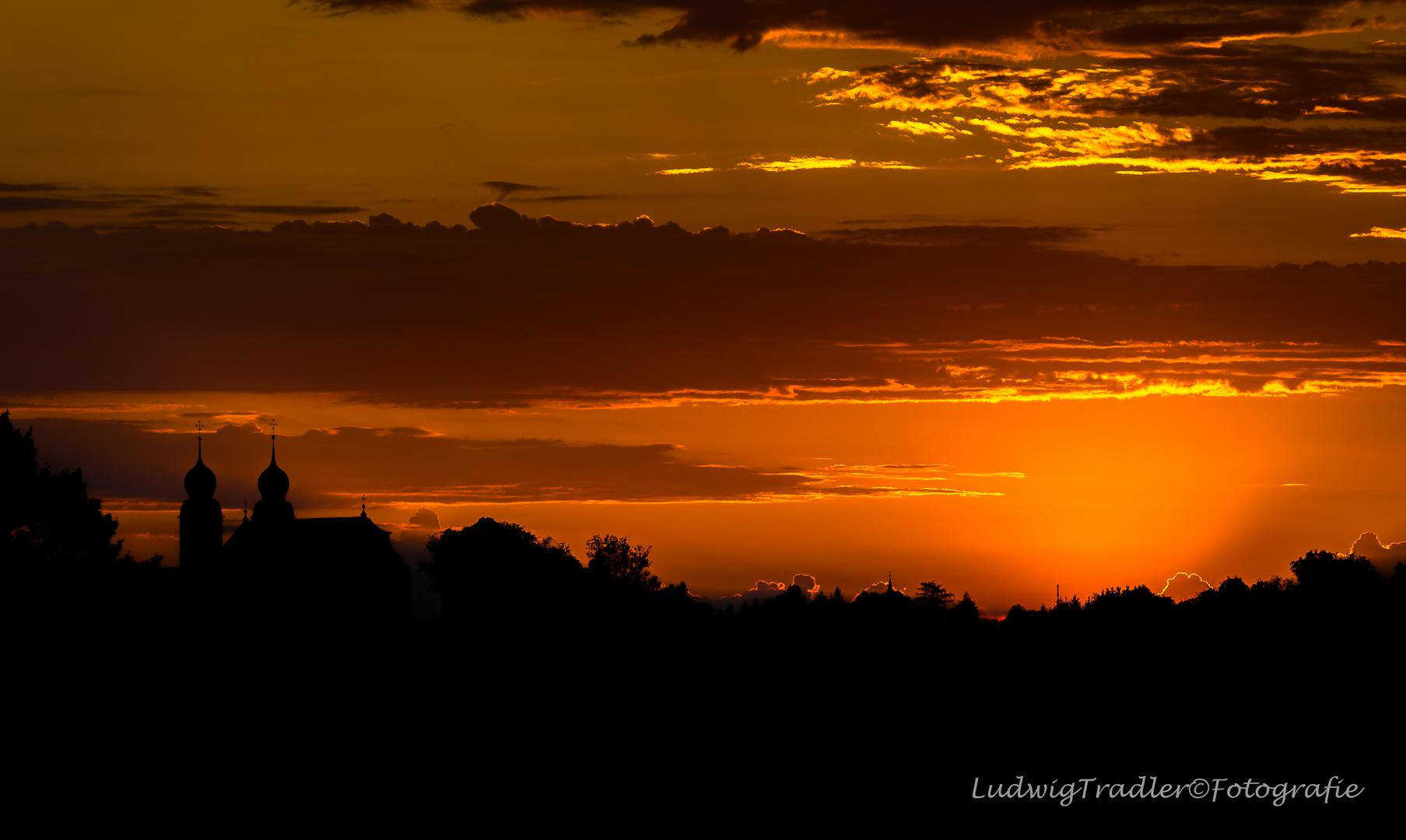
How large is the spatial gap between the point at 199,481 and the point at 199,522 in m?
2.79

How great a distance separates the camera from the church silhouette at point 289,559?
117750mm

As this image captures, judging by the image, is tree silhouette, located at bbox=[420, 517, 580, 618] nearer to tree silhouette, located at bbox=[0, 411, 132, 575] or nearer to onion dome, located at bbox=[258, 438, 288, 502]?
onion dome, located at bbox=[258, 438, 288, 502]

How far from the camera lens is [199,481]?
122 meters

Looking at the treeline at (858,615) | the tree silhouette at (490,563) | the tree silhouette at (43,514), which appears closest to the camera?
the tree silhouette at (43,514)

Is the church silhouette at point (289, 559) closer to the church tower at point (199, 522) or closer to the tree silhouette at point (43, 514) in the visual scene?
the church tower at point (199, 522)

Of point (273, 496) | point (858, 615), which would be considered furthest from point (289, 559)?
point (858, 615)

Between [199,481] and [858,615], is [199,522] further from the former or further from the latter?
[858,615]

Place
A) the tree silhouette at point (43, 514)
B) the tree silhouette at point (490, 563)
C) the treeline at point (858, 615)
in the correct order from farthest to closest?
the tree silhouette at point (490, 563) < the treeline at point (858, 615) < the tree silhouette at point (43, 514)

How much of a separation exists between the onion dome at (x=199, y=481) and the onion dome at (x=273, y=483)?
3487 mm

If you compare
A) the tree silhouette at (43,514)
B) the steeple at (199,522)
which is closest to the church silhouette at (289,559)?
the steeple at (199,522)

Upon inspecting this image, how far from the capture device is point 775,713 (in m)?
74.9

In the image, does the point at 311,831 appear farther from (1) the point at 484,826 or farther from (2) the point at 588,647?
(2) the point at 588,647

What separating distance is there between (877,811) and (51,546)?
45.8 m

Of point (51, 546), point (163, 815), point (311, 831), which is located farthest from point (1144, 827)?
point (51, 546)
